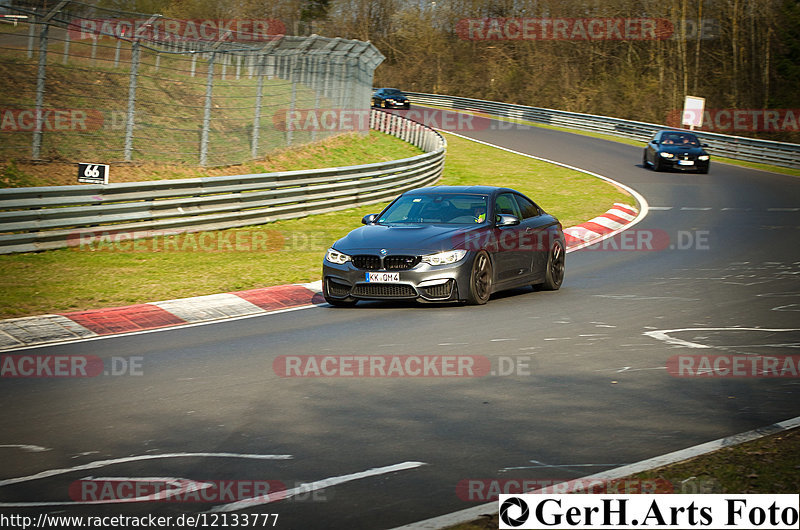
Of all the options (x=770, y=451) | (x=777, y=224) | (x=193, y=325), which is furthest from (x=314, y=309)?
(x=777, y=224)

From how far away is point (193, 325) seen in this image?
11211 millimetres

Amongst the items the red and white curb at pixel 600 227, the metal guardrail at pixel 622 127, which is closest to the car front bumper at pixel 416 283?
the red and white curb at pixel 600 227

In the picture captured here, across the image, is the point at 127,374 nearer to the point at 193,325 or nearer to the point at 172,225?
the point at 193,325

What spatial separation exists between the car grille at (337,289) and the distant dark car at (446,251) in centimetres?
1

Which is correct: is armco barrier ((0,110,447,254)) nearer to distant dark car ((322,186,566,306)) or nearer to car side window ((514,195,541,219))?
distant dark car ((322,186,566,306))

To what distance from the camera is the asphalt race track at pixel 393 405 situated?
5.49 m

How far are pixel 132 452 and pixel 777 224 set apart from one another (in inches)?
803

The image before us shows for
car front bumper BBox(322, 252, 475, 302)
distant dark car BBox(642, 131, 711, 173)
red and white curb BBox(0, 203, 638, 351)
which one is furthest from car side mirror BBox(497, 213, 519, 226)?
distant dark car BBox(642, 131, 711, 173)

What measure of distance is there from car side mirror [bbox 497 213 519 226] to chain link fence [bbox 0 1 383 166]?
7890 millimetres

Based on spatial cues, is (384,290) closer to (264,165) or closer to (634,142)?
(264,165)

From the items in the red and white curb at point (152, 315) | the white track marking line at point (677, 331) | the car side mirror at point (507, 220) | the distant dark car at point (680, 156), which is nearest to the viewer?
the white track marking line at point (677, 331)

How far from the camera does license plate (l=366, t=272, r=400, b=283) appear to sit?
1191 cm

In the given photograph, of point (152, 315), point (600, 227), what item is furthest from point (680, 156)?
point (152, 315)

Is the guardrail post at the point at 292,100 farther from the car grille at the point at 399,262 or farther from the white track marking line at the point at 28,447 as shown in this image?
the white track marking line at the point at 28,447
